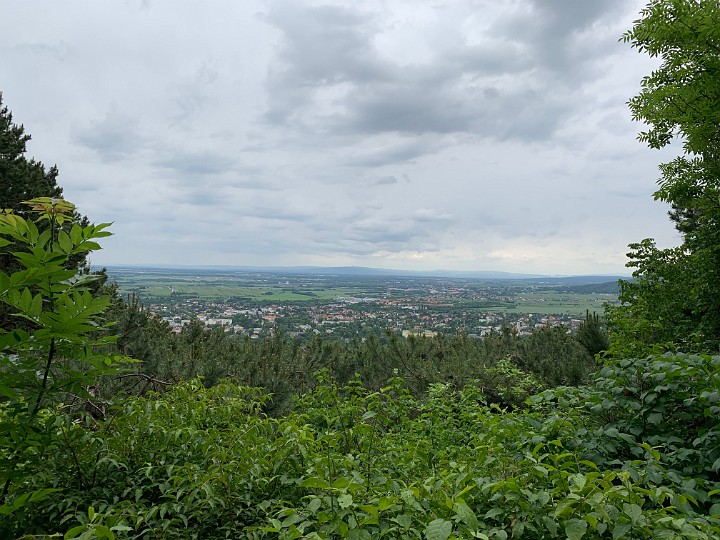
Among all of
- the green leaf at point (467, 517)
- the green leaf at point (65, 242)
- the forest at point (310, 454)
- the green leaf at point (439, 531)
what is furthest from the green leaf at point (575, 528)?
the green leaf at point (65, 242)

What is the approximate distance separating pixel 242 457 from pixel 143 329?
8.97 metres

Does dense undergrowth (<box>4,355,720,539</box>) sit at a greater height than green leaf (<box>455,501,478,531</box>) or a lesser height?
lesser

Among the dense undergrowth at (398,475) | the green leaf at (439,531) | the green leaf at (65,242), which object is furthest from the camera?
the green leaf at (65,242)

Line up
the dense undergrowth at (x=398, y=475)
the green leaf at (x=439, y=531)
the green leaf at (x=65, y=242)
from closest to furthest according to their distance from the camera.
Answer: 1. the green leaf at (x=439, y=531)
2. the dense undergrowth at (x=398, y=475)
3. the green leaf at (x=65, y=242)

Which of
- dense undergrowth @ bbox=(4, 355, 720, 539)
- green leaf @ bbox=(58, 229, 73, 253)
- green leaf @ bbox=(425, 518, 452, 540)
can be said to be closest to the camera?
green leaf @ bbox=(425, 518, 452, 540)

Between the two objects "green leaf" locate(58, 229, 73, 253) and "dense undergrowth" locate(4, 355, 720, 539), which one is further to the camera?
"green leaf" locate(58, 229, 73, 253)

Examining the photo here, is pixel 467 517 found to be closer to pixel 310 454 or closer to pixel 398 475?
pixel 310 454

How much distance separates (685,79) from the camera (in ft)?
22.9

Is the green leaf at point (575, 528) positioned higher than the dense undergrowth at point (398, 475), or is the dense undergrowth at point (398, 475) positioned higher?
the green leaf at point (575, 528)

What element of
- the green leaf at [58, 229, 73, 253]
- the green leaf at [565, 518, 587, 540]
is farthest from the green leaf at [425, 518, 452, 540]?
the green leaf at [58, 229, 73, 253]

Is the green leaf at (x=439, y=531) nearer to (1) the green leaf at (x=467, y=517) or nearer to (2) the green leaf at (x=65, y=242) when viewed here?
(1) the green leaf at (x=467, y=517)

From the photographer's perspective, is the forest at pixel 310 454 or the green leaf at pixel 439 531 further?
the forest at pixel 310 454

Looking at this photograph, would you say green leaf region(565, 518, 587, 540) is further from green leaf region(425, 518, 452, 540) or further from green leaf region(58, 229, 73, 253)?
green leaf region(58, 229, 73, 253)

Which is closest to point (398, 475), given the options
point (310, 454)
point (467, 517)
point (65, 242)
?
point (310, 454)
